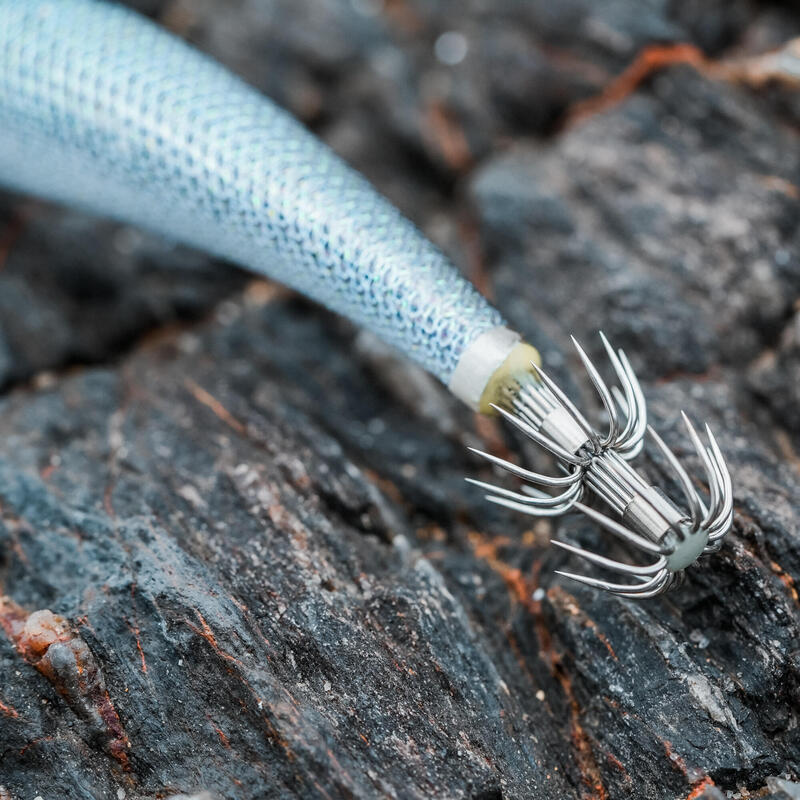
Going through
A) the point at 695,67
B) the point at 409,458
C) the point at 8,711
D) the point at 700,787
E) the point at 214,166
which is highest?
the point at 695,67

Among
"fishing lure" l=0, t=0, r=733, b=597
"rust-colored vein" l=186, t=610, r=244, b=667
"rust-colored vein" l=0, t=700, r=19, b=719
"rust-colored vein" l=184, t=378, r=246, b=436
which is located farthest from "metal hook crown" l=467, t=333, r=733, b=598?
"rust-colored vein" l=0, t=700, r=19, b=719

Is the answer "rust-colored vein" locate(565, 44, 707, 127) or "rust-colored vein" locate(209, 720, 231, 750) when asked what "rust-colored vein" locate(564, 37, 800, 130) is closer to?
"rust-colored vein" locate(565, 44, 707, 127)

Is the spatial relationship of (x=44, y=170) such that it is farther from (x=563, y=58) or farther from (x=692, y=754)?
(x=692, y=754)

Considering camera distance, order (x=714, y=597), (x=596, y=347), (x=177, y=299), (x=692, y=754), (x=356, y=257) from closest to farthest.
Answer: (x=692, y=754), (x=714, y=597), (x=356, y=257), (x=596, y=347), (x=177, y=299)

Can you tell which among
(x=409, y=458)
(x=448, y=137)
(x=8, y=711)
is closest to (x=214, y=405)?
(x=409, y=458)

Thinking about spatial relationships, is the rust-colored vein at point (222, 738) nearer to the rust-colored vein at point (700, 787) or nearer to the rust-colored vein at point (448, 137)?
the rust-colored vein at point (700, 787)

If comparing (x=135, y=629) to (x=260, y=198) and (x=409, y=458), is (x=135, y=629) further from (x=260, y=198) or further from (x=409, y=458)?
(x=260, y=198)

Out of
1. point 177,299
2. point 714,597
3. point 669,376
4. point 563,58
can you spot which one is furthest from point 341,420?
point 563,58
